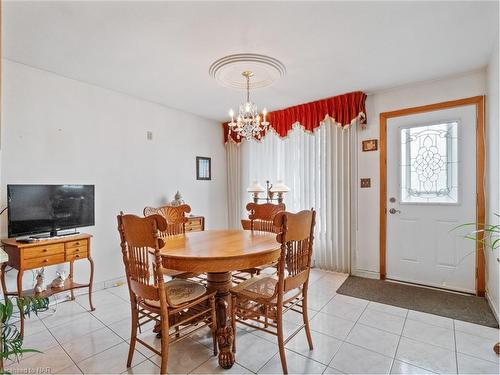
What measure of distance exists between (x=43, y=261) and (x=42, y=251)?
0.31ft

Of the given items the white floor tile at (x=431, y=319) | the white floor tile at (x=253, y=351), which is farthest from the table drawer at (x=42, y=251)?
the white floor tile at (x=431, y=319)

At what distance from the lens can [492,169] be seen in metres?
2.72

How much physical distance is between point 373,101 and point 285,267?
2786mm

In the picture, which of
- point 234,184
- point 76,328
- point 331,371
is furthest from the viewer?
point 234,184

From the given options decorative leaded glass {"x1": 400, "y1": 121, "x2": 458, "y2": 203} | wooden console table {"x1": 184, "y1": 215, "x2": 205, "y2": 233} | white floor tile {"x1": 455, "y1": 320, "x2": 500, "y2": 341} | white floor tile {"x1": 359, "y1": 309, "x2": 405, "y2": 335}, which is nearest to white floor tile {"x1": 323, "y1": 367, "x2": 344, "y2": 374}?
white floor tile {"x1": 359, "y1": 309, "x2": 405, "y2": 335}

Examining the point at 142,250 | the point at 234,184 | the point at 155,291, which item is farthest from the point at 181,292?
the point at 234,184

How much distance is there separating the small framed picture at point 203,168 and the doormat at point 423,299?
8.96 ft

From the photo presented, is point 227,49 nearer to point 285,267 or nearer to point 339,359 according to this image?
point 285,267

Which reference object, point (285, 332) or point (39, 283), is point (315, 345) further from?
point (39, 283)

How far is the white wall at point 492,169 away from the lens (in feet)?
8.30

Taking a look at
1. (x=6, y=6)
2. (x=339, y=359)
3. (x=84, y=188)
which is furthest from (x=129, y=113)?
(x=339, y=359)

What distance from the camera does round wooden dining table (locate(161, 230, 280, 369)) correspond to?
1.84 m

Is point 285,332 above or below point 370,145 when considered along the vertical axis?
below

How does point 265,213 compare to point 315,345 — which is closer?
point 315,345
